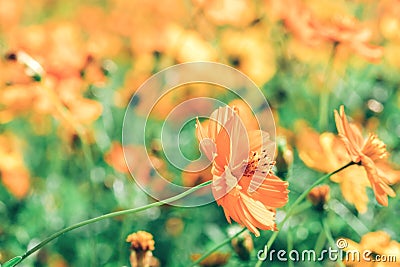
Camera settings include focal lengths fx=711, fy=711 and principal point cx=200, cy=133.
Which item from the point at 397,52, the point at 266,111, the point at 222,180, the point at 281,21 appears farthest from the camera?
the point at 397,52

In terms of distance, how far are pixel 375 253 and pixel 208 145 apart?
387mm

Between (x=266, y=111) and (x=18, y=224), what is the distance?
499mm

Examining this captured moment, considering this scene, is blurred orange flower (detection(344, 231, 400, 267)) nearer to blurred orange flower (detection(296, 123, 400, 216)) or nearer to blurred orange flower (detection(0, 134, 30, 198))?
blurred orange flower (detection(296, 123, 400, 216))

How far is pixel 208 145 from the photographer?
2.46 feet

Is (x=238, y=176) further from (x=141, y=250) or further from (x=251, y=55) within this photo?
(x=251, y=55)

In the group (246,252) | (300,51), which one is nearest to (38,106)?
(246,252)

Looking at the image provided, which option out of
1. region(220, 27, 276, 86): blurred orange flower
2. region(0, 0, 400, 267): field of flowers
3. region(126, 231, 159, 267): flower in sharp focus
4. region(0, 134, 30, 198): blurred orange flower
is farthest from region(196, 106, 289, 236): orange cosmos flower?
region(220, 27, 276, 86): blurred orange flower

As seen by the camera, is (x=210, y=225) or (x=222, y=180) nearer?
(x=222, y=180)

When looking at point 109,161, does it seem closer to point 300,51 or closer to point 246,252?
point 246,252

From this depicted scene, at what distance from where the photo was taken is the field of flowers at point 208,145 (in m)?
0.86

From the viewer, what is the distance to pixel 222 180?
2.37 feet

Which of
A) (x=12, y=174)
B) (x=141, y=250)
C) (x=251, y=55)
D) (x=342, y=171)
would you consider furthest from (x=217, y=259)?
(x=251, y=55)

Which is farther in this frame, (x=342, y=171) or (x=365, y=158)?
(x=342, y=171)

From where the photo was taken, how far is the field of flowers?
2.81 feet
